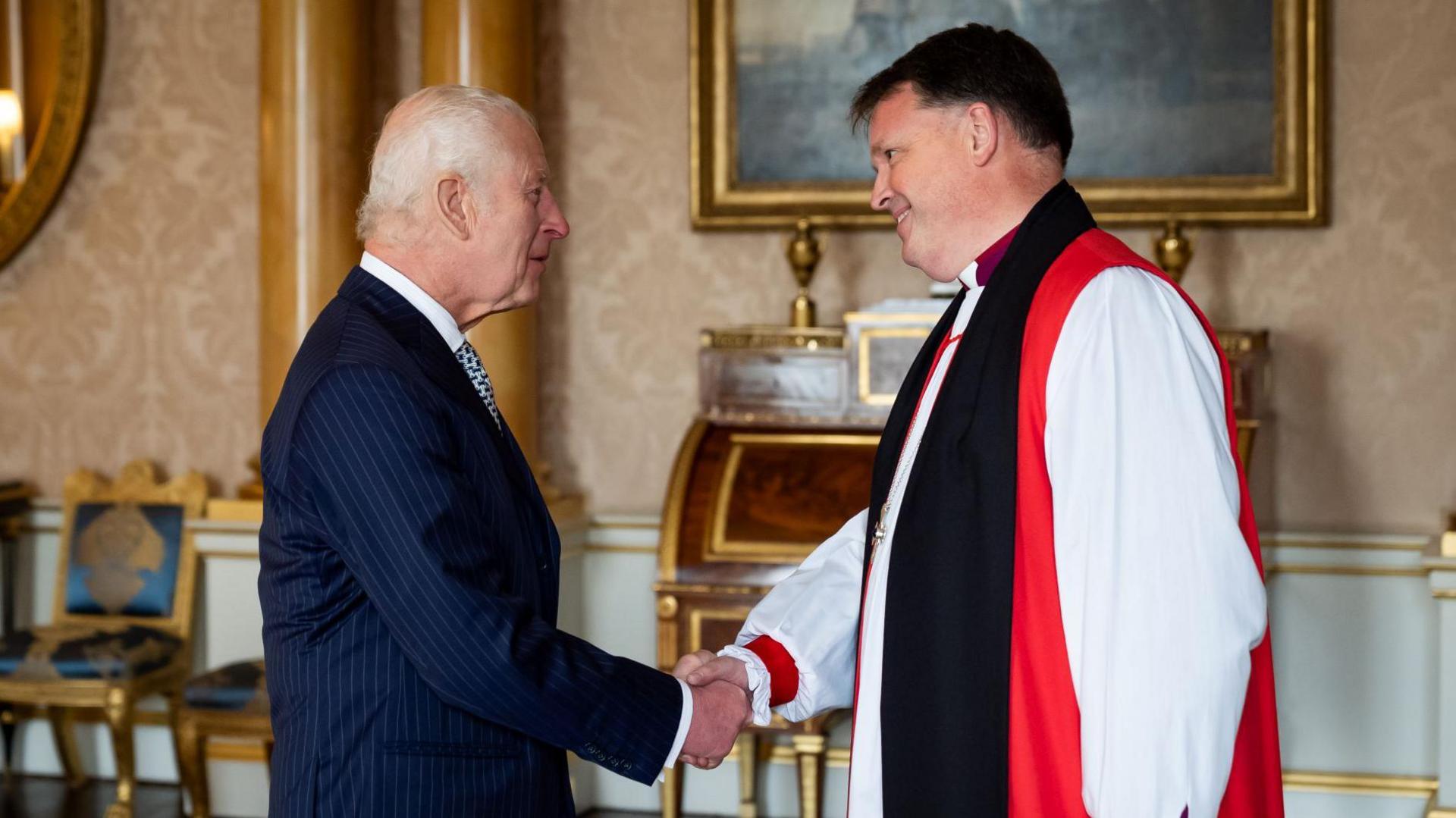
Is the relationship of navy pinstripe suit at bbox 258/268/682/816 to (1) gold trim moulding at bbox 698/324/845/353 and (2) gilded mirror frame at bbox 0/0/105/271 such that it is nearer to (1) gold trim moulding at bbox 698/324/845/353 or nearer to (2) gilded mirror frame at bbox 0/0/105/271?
(1) gold trim moulding at bbox 698/324/845/353

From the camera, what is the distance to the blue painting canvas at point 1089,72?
455 centimetres

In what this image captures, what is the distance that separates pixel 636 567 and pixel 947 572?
3.13m

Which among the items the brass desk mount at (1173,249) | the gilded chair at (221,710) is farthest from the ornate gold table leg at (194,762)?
the brass desk mount at (1173,249)

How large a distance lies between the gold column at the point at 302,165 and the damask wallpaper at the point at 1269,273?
666 millimetres

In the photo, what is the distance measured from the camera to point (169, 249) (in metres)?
5.35

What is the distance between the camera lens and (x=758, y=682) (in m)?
2.38

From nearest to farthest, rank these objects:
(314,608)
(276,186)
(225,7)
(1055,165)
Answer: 1. (314,608)
2. (1055,165)
3. (276,186)
4. (225,7)

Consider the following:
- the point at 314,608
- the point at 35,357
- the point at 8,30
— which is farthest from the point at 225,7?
the point at 314,608

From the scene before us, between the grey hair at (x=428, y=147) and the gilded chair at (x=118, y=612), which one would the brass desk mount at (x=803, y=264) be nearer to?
the gilded chair at (x=118, y=612)

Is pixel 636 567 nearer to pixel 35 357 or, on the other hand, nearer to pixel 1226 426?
pixel 35 357

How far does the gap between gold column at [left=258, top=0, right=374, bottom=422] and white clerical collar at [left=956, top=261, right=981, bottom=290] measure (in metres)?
3.05

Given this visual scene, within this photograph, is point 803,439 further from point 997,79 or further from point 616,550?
point 997,79

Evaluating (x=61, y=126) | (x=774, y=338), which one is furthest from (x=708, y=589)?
(x=61, y=126)

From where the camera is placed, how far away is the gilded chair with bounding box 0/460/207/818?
4.62 metres
